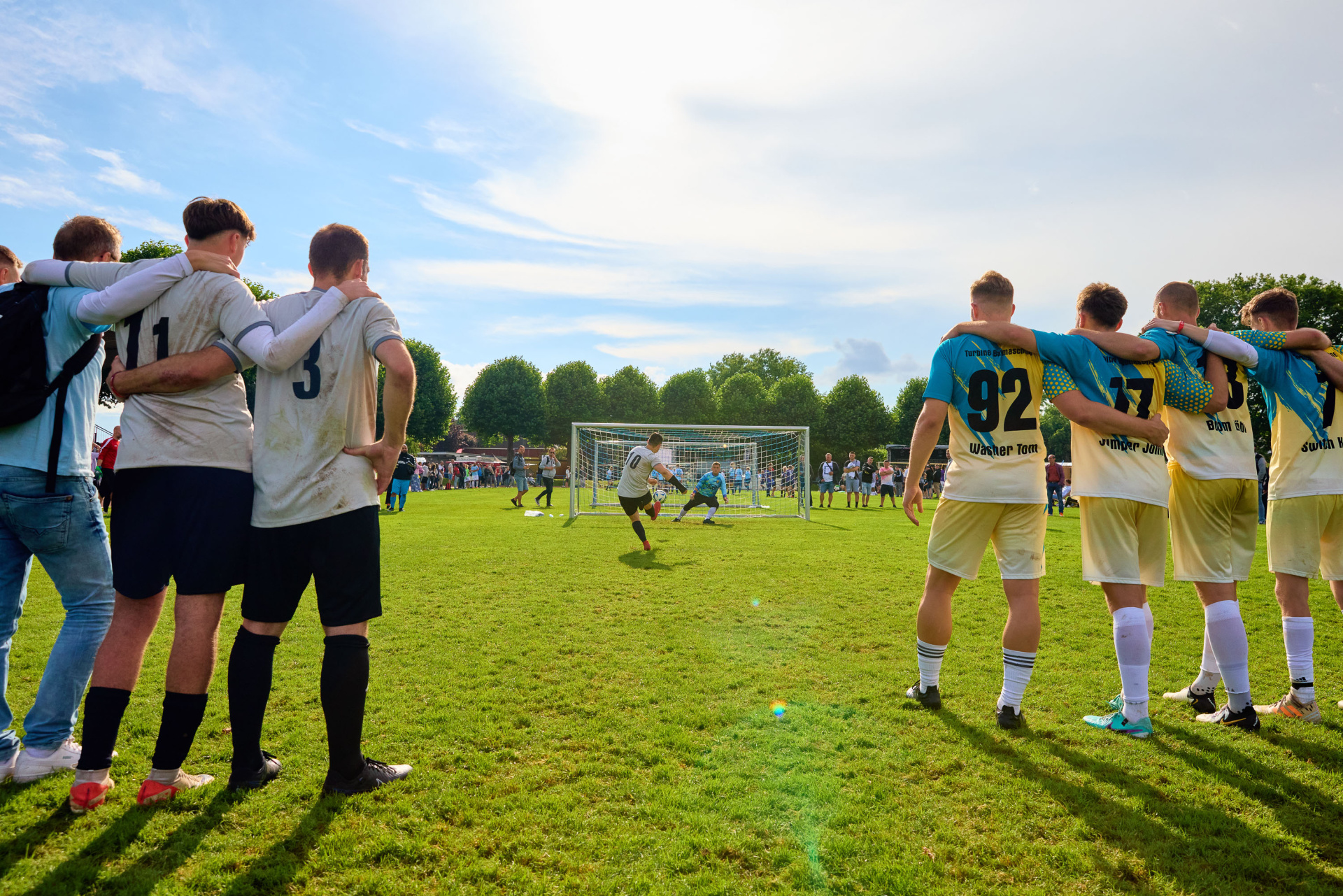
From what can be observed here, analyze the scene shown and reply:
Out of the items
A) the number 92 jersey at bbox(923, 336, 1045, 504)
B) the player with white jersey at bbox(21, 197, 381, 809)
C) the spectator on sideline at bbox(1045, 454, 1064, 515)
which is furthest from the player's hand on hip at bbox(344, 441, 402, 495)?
the spectator on sideline at bbox(1045, 454, 1064, 515)

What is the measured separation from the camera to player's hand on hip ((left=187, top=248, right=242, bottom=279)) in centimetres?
290

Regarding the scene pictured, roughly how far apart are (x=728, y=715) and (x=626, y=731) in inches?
24.0

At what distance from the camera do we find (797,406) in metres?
61.0

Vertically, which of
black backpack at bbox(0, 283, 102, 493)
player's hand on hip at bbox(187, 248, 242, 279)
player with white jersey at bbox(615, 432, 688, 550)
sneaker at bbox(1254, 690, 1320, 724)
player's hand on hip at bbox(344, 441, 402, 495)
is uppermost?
player's hand on hip at bbox(187, 248, 242, 279)

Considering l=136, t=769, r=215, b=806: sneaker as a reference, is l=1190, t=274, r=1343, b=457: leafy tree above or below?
above

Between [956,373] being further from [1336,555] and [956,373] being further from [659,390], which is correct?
[659,390]

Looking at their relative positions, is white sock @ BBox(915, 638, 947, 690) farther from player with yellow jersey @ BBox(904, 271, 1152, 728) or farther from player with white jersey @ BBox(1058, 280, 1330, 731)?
player with white jersey @ BBox(1058, 280, 1330, 731)

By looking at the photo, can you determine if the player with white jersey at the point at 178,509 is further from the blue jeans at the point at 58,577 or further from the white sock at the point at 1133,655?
the white sock at the point at 1133,655

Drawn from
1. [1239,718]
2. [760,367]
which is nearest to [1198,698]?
[1239,718]

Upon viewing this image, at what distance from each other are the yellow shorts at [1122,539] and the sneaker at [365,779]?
351 centimetres

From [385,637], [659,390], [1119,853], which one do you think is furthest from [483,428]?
[1119,853]

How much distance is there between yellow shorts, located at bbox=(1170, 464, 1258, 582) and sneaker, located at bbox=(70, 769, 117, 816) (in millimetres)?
5193

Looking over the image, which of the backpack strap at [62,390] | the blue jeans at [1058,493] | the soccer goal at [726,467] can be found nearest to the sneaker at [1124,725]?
the backpack strap at [62,390]

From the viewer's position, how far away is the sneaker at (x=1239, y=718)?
3732mm
